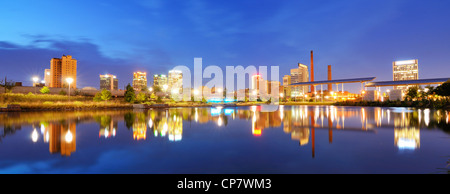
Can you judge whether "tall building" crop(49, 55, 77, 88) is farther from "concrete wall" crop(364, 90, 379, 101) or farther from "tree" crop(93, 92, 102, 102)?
"concrete wall" crop(364, 90, 379, 101)

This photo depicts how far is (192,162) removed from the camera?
5281mm

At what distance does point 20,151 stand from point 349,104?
56.6 meters

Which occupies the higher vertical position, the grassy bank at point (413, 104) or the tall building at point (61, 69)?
the tall building at point (61, 69)

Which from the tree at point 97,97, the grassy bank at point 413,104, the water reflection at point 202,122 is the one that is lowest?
the water reflection at point 202,122

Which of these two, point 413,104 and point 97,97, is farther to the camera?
point 413,104

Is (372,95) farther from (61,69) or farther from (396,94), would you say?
(61,69)

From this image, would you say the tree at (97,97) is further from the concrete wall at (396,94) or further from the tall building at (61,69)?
the tall building at (61,69)

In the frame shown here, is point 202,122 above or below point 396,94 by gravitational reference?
below

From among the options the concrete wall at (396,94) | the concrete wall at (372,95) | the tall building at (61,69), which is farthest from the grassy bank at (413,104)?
the tall building at (61,69)

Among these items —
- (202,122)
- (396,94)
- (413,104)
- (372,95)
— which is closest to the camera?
(202,122)

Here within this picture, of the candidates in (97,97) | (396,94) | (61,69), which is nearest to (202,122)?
(97,97)

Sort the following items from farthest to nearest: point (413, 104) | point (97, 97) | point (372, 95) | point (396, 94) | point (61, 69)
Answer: point (61, 69), point (372, 95), point (396, 94), point (413, 104), point (97, 97)
